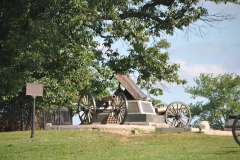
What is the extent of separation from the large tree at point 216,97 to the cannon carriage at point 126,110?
20815 mm

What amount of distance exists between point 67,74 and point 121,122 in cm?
534

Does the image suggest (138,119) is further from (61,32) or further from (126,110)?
(61,32)

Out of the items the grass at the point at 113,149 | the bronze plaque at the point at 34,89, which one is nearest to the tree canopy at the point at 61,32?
the bronze plaque at the point at 34,89

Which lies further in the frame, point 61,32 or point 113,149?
point 61,32

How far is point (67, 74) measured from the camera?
18.5 meters

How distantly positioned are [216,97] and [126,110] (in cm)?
2775

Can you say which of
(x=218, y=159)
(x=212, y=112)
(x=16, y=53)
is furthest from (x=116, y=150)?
(x=212, y=112)

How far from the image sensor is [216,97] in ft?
129

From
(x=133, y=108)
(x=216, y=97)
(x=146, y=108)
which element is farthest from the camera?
(x=216, y=97)

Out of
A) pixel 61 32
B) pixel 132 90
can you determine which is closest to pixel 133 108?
pixel 132 90

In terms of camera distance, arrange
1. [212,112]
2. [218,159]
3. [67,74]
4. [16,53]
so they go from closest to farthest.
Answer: [218,159] → [16,53] → [67,74] → [212,112]

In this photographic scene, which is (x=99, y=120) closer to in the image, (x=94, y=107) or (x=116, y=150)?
(x=94, y=107)

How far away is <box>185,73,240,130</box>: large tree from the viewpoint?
38.6m

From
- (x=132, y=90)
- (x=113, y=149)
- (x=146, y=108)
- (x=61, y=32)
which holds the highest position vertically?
(x=61, y=32)
